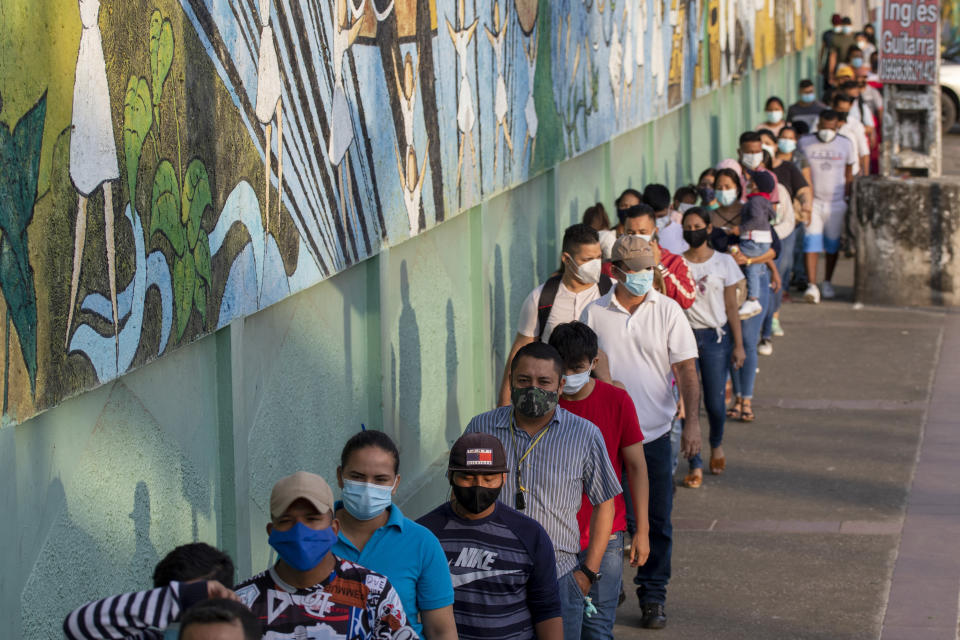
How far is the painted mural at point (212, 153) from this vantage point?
469 cm

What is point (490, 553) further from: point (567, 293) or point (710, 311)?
point (710, 311)

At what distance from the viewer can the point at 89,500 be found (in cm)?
521

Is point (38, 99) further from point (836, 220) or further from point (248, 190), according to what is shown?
point (836, 220)

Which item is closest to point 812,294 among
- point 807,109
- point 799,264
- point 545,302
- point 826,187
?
point 826,187

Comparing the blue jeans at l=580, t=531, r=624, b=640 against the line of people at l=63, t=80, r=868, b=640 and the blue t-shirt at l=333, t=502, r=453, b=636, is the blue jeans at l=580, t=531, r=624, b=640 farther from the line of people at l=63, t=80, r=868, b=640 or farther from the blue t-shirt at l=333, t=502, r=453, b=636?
the blue t-shirt at l=333, t=502, r=453, b=636

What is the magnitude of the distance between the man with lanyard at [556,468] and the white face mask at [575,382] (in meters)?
0.44

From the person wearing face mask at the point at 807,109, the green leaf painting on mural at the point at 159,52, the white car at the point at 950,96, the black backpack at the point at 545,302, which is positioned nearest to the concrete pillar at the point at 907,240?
the person wearing face mask at the point at 807,109

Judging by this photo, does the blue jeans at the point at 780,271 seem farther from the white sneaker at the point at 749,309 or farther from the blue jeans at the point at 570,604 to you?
the blue jeans at the point at 570,604

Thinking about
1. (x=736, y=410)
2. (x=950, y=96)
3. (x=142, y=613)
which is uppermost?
(x=142, y=613)

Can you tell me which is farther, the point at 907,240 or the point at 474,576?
the point at 907,240

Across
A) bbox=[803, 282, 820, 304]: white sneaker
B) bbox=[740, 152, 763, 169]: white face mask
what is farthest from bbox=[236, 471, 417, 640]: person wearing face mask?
bbox=[803, 282, 820, 304]: white sneaker

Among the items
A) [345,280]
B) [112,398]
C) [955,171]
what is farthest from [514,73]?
[955,171]

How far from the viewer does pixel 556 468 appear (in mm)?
6004

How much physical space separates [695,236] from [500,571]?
549cm
